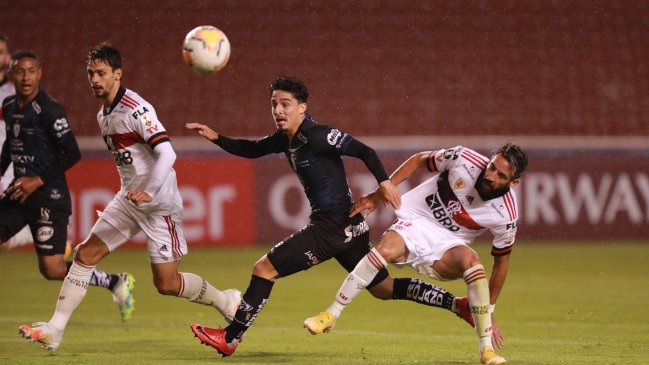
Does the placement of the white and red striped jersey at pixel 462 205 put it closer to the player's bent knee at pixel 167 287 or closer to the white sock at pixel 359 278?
the white sock at pixel 359 278

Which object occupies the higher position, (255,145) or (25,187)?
(255,145)

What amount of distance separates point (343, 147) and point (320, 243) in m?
0.65

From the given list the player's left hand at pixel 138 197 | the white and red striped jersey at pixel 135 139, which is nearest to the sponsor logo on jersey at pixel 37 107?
the white and red striped jersey at pixel 135 139

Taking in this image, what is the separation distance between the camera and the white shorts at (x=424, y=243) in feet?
24.5

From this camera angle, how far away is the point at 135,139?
7.60 m

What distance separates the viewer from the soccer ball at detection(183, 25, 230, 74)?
762 centimetres

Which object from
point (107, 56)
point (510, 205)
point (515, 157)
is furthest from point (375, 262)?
point (107, 56)

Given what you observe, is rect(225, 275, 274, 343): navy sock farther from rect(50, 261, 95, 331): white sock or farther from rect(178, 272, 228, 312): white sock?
rect(50, 261, 95, 331): white sock

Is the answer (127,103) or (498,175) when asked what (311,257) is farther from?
(127,103)

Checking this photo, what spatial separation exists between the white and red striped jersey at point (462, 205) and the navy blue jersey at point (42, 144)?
279 cm

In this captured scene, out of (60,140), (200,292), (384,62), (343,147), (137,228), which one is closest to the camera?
(343,147)

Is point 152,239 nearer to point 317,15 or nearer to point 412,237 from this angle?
point 412,237

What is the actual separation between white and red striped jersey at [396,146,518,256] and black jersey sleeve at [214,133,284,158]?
982mm

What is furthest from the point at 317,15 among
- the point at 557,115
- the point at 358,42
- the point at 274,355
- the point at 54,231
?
the point at 274,355
